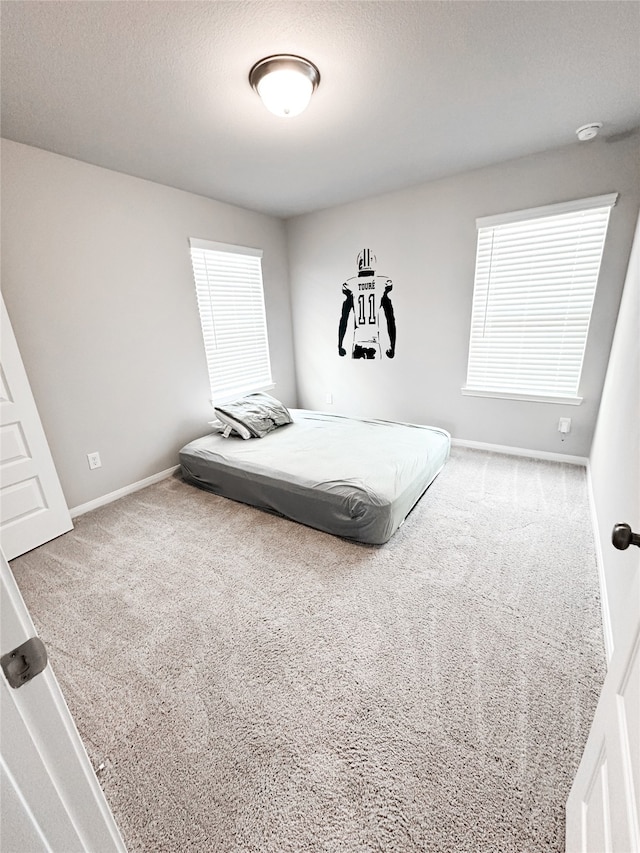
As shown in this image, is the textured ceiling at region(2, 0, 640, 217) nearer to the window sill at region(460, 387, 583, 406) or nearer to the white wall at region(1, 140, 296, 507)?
the white wall at region(1, 140, 296, 507)

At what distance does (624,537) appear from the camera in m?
0.69

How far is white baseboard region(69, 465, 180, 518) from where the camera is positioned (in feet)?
8.86

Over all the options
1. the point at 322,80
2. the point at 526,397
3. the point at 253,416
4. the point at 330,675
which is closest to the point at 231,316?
the point at 253,416

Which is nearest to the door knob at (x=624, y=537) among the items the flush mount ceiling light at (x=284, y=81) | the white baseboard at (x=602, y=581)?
the white baseboard at (x=602, y=581)

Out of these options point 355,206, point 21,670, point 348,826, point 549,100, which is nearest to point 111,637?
point 348,826

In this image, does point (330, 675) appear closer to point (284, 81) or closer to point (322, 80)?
point (284, 81)

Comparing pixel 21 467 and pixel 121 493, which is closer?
pixel 21 467

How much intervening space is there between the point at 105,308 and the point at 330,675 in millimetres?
2837

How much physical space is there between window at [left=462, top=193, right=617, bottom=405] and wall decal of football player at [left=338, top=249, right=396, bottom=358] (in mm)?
860

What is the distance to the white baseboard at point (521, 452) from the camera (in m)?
3.12

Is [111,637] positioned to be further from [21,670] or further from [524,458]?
[524,458]

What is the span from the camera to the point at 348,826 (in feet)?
3.36

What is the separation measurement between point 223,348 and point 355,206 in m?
1.99

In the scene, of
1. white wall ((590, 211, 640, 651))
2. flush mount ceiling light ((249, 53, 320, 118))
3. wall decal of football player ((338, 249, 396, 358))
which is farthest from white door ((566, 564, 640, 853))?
wall decal of football player ((338, 249, 396, 358))
